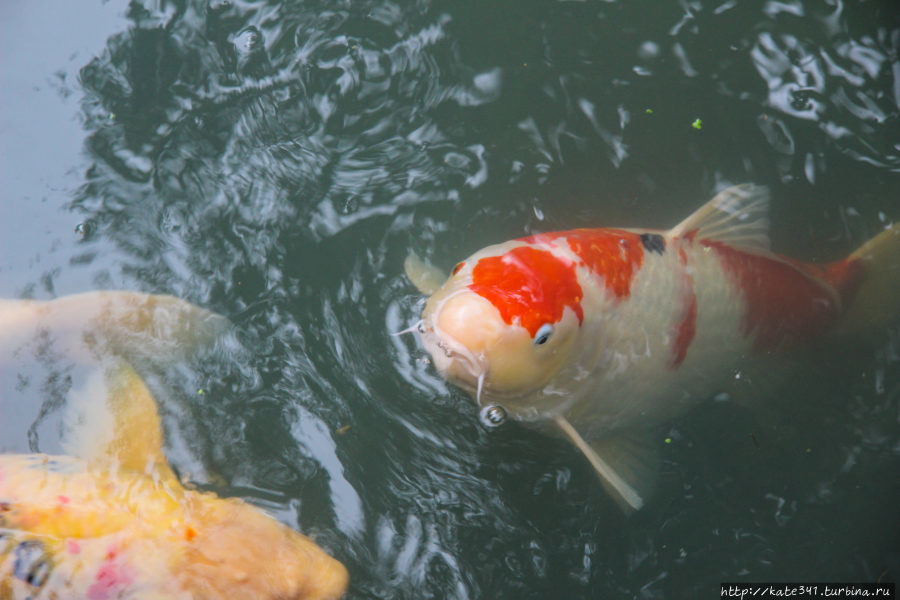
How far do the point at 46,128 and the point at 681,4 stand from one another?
3.14 m

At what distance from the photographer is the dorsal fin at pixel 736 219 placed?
2.65 m

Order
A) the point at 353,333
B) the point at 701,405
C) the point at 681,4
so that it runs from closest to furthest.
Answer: the point at 353,333 < the point at 701,405 < the point at 681,4

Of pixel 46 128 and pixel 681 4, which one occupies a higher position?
pixel 46 128

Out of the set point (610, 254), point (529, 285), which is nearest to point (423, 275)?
point (529, 285)

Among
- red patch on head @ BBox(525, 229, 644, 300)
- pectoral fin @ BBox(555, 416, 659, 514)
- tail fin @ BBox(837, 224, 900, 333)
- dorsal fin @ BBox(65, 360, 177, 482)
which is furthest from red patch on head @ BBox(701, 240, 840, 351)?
dorsal fin @ BBox(65, 360, 177, 482)

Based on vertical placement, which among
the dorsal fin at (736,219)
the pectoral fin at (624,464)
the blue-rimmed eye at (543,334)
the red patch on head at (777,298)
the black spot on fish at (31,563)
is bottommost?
the pectoral fin at (624,464)

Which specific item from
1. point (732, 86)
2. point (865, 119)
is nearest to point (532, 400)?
point (732, 86)

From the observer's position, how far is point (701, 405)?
2.85 metres

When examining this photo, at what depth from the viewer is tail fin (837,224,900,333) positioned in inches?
112

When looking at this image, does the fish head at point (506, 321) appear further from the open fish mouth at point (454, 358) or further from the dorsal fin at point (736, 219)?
the dorsal fin at point (736, 219)

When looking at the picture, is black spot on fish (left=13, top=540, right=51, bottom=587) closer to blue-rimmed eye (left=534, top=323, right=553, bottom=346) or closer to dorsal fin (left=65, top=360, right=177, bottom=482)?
dorsal fin (left=65, top=360, right=177, bottom=482)

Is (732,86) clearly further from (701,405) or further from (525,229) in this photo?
(701,405)

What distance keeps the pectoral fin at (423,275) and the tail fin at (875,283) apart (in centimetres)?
172

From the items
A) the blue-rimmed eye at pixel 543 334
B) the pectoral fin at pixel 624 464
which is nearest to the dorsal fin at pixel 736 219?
the blue-rimmed eye at pixel 543 334
